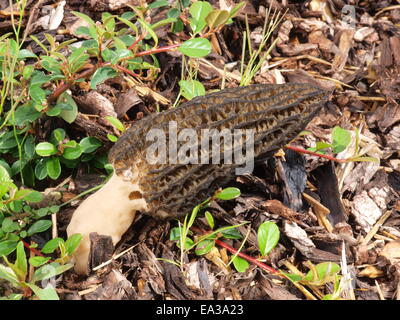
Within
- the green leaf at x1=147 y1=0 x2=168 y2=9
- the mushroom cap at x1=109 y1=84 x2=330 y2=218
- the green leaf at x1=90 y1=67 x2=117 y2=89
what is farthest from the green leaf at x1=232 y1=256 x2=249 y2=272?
the green leaf at x1=147 y1=0 x2=168 y2=9

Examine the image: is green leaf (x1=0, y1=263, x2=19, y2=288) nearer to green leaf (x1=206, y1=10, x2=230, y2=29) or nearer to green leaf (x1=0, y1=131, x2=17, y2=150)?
green leaf (x1=0, y1=131, x2=17, y2=150)

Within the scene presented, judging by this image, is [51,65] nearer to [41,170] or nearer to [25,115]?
[25,115]

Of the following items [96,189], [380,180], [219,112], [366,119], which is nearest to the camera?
[219,112]

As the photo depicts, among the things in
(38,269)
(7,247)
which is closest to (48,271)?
(38,269)
